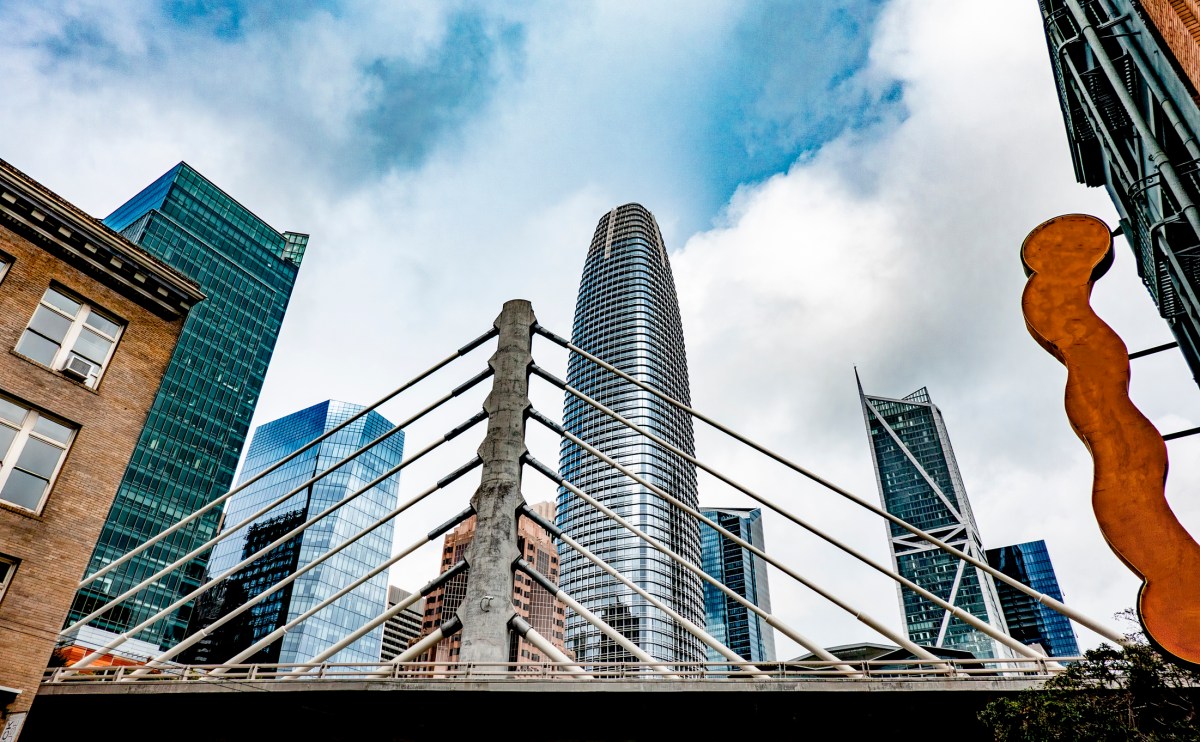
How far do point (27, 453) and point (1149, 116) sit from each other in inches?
1086

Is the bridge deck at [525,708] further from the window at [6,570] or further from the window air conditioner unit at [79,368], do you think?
the window air conditioner unit at [79,368]

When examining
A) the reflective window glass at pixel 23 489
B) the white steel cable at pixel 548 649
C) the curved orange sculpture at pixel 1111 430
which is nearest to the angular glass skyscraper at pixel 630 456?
the white steel cable at pixel 548 649

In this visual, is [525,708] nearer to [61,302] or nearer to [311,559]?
[61,302]

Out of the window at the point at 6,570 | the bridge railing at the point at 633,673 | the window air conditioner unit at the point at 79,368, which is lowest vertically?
the bridge railing at the point at 633,673

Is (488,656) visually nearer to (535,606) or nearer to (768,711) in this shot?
(768,711)

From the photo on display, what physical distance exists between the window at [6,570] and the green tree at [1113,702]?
67.2 ft

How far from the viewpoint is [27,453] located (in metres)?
15.6

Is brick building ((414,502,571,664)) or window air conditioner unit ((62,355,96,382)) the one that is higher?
brick building ((414,502,571,664))

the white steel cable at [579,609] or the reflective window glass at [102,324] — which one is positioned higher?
the reflective window glass at [102,324]

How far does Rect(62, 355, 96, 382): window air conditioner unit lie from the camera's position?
16688 mm

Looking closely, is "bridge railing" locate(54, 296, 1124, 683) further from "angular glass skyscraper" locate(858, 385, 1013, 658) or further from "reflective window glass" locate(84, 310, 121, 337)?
"angular glass skyscraper" locate(858, 385, 1013, 658)

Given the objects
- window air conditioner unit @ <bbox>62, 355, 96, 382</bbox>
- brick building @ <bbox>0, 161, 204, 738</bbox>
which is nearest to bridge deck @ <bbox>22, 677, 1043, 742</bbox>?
brick building @ <bbox>0, 161, 204, 738</bbox>

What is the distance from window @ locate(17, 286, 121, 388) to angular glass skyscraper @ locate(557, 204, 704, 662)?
10513 cm

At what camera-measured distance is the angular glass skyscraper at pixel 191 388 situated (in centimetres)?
9338
